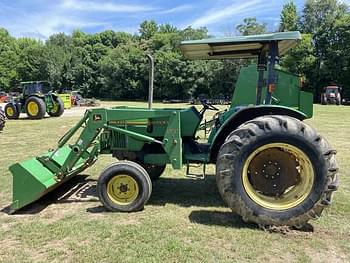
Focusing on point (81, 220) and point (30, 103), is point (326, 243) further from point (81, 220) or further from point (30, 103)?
point (30, 103)

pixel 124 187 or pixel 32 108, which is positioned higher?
pixel 32 108

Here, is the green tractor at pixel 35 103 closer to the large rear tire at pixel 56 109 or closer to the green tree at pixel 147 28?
the large rear tire at pixel 56 109

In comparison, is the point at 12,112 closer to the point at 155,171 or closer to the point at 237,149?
the point at 155,171

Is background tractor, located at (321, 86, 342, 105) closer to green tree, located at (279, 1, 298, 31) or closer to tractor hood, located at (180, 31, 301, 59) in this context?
green tree, located at (279, 1, 298, 31)

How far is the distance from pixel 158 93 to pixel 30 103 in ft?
93.0

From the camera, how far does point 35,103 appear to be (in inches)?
747

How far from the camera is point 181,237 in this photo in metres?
3.91

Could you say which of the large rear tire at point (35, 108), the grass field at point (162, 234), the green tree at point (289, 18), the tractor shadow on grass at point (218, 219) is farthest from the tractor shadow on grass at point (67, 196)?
the green tree at point (289, 18)

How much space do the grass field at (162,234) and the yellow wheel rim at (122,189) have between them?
20 cm

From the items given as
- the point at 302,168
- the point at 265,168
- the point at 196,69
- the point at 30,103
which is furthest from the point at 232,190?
the point at 196,69

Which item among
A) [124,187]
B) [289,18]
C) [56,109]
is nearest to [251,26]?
[289,18]

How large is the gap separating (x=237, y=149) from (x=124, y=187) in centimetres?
149

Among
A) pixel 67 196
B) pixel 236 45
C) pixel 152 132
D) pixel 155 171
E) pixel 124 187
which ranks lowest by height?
pixel 67 196

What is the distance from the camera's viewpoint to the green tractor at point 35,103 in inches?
747
